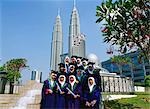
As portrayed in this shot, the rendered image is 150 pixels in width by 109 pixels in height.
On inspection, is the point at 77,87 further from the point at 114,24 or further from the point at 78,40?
the point at 78,40

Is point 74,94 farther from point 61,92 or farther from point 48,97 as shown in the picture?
point 48,97

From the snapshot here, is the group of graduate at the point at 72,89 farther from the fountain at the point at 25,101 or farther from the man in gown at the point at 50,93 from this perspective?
the fountain at the point at 25,101

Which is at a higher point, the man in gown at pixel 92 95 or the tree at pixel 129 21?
the tree at pixel 129 21

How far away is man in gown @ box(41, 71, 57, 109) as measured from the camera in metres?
7.77

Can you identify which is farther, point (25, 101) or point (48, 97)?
point (25, 101)

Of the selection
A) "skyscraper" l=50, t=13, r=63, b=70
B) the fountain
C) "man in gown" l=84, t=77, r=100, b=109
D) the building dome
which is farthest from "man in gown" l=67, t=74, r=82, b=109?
"skyscraper" l=50, t=13, r=63, b=70

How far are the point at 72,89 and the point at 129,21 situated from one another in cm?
363

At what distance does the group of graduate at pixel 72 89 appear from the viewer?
741 centimetres

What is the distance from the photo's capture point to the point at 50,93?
308 inches

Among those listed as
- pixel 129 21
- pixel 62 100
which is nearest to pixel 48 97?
pixel 62 100

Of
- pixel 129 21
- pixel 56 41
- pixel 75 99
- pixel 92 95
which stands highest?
pixel 56 41

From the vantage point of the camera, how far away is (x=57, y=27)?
11506 centimetres

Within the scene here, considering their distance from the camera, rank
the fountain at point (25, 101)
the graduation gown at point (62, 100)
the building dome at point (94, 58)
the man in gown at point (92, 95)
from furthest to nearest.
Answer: the building dome at point (94, 58) < the fountain at point (25, 101) < the graduation gown at point (62, 100) < the man in gown at point (92, 95)

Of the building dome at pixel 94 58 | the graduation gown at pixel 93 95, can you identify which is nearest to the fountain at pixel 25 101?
the graduation gown at pixel 93 95
